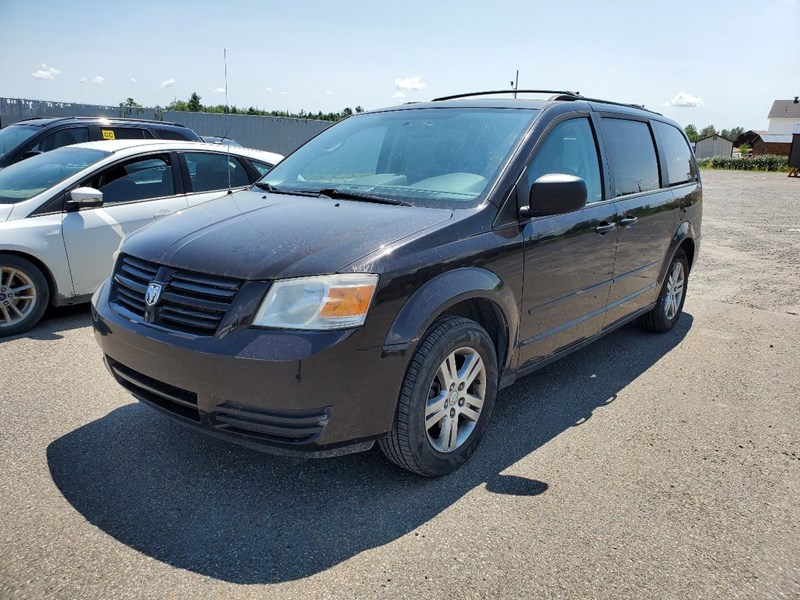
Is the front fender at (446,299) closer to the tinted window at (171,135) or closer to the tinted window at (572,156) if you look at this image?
the tinted window at (572,156)

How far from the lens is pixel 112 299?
320cm

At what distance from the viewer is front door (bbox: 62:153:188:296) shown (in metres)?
5.42

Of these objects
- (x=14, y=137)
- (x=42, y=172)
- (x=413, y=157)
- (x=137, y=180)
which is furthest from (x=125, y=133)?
(x=413, y=157)

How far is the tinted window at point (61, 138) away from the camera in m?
8.73

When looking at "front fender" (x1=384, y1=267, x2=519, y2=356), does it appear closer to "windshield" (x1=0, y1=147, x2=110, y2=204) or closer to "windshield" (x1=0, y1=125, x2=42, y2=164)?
"windshield" (x1=0, y1=147, x2=110, y2=204)

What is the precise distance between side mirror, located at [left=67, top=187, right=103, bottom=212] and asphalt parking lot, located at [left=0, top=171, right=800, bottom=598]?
1382 millimetres

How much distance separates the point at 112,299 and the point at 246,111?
109 ft

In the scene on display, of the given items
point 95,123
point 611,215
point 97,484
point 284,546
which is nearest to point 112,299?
point 97,484

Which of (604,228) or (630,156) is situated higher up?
(630,156)

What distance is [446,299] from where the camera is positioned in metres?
2.91

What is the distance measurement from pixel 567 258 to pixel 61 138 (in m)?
7.98

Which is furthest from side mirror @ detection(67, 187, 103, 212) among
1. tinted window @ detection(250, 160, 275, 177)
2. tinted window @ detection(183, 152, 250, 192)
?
tinted window @ detection(250, 160, 275, 177)

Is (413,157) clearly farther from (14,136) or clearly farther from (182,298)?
(14,136)

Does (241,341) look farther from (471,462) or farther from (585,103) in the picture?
(585,103)
